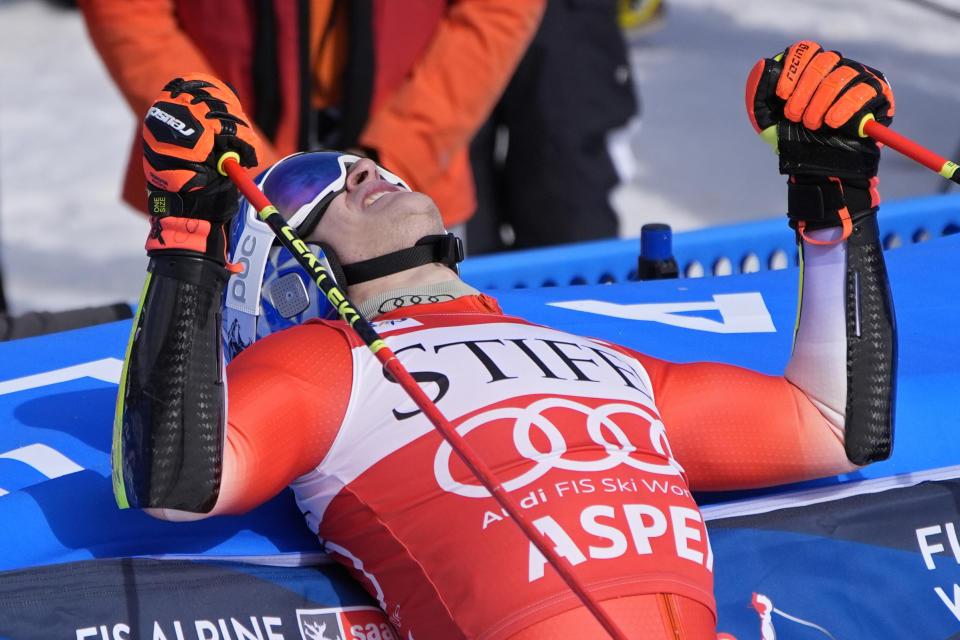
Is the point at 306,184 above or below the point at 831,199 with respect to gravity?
below

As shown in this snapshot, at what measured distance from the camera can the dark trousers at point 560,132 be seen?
12.5ft

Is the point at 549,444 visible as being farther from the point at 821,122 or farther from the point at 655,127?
the point at 655,127

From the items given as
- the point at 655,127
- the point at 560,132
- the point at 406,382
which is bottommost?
the point at 655,127

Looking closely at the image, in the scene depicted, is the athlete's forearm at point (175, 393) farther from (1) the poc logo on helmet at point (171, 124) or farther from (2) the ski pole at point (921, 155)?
(2) the ski pole at point (921, 155)

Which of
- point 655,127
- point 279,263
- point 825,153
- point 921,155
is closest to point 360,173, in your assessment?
point 279,263

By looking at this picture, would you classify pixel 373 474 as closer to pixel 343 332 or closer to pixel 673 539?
pixel 343 332

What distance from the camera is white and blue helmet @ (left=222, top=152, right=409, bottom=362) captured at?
7.35 feet

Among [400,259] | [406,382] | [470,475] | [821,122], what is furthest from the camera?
[400,259]

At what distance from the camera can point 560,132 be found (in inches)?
152

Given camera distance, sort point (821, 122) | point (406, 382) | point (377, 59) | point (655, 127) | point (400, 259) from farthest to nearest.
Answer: point (655, 127), point (377, 59), point (400, 259), point (821, 122), point (406, 382)

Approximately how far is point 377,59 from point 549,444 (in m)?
1.47

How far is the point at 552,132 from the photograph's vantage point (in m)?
3.87

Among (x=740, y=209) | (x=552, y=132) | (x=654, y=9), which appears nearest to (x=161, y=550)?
(x=552, y=132)

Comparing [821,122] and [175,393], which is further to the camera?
[821,122]
